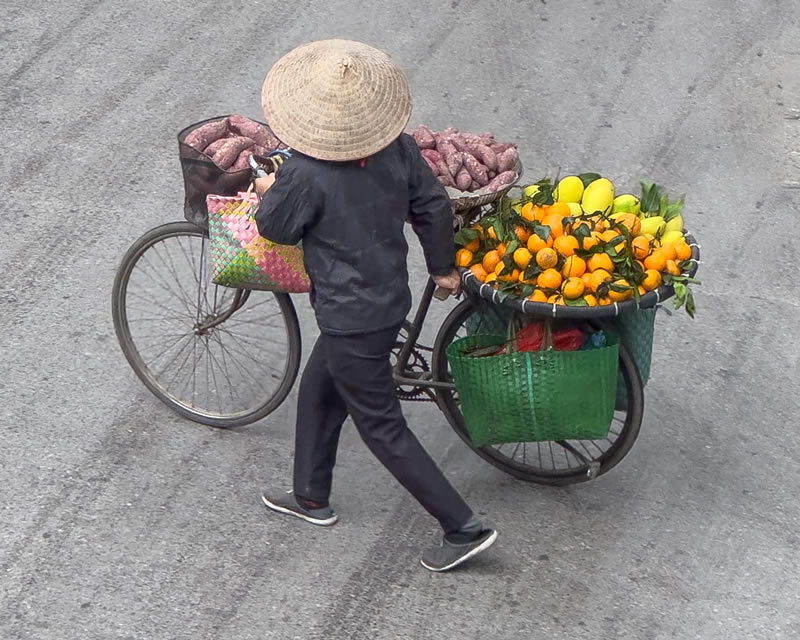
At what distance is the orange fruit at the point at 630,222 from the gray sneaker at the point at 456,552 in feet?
4.23

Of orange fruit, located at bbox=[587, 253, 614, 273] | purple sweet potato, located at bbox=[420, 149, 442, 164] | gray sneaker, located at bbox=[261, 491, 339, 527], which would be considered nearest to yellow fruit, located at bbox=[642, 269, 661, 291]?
orange fruit, located at bbox=[587, 253, 614, 273]

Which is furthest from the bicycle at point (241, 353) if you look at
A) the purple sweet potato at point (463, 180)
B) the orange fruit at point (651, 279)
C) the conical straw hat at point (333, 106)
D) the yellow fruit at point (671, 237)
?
the conical straw hat at point (333, 106)

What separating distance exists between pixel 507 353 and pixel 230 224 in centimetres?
116

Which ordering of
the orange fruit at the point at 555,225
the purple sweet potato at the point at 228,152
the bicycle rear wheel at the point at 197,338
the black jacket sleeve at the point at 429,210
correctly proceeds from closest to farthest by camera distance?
the black jacket sleeve at the point at 429,210, the orange fruit at the point at 555,225, the purple sweet potato at the point at 228,152, the bicycle rear wheel at the point at 197,338

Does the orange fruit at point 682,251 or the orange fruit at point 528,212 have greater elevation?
the orange fruit at point 682,251

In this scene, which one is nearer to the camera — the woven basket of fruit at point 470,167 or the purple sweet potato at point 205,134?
the woven basket of fruit at point 470,167

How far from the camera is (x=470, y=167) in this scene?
16.2 ft

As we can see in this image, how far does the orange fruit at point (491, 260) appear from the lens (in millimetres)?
4832

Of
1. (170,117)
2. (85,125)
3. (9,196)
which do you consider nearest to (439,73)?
(170,117)

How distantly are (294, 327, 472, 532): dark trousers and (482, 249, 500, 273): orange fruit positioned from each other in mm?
452

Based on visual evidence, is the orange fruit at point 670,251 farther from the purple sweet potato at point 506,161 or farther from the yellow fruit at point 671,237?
the purple sweet potato at point 506,161

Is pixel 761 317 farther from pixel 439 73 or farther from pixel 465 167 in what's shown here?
pixel 439 73

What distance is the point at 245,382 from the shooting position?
600 cm

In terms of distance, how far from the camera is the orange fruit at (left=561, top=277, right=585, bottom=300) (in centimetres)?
468
